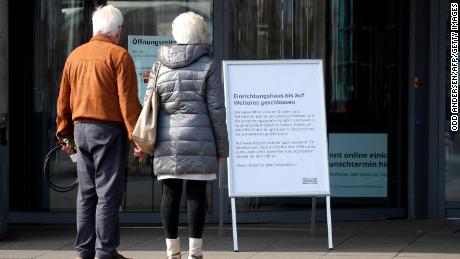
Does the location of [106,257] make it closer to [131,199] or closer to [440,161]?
[131,199]

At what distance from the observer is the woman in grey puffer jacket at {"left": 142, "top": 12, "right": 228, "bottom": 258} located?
648 centimetres

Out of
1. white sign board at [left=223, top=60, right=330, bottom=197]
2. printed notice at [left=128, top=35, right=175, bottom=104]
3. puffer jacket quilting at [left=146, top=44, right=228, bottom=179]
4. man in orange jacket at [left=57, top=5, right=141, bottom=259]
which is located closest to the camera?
puffer jacket quilting at [left=146, top=44, right=228, bottom=179]

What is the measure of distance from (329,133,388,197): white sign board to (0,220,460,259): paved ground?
0.37 meters

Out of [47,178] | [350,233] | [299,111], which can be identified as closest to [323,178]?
[299,111]

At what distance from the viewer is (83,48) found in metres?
6.76

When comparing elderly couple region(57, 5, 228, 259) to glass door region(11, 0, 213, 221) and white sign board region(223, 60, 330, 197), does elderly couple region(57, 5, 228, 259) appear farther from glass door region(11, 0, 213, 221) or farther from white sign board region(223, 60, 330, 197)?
glass door region(11, 0, 213, 221)

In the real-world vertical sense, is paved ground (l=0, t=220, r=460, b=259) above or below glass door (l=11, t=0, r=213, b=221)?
below

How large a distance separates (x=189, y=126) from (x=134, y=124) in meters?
0.38

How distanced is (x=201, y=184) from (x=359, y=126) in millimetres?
3473

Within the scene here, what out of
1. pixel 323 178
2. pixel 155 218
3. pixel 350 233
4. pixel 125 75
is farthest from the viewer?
pixel 155 218

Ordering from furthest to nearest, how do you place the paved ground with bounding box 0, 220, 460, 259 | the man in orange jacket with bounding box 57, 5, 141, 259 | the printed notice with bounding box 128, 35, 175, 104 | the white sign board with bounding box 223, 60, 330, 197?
the printed notice with bounding box 128, 35, 175, 104 < the white sign board with bounding box 223, 60, 330, 197 < the paved ground with bounding box 0, 220, 460, 259 < the man in orange jacket with bounding box 57, 5, 141, 259

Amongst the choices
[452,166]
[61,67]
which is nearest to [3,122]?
[61,67]

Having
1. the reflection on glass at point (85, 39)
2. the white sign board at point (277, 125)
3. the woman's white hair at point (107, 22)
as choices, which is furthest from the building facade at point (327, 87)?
the woman's white hair at point (107, 22)

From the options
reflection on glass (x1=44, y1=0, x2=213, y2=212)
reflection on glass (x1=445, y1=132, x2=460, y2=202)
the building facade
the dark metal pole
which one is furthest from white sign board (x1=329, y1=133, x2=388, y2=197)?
the dark metal pole
